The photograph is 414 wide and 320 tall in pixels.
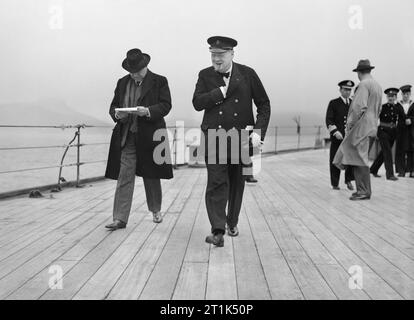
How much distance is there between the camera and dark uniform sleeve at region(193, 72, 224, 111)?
12.0ft

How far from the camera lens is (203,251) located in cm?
357

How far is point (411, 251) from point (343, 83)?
3.88m

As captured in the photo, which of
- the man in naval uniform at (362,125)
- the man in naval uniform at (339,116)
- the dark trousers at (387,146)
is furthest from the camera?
the dark trousers at (387,146)

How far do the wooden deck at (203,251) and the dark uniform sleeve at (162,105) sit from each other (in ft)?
3.06

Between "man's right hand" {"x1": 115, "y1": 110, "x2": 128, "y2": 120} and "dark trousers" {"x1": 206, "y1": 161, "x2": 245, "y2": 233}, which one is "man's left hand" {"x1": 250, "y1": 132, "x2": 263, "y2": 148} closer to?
"dark trousers" {"x1": 206, "y1": 161, "x2": 245, "y2": 233}

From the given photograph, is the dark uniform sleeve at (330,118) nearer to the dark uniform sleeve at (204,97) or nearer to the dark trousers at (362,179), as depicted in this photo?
the dark trousers at (362,179)

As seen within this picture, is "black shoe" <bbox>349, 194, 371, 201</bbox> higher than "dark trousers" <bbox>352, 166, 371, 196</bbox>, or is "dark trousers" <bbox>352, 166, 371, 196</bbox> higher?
"dark trousers" <bbox>352, 166, 371, 196</bbox>

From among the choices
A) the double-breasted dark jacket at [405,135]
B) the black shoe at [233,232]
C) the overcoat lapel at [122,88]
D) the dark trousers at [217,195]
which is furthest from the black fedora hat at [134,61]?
the double-breasted dark jacket at [405,135]

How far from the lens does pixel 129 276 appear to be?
2914 millimetres

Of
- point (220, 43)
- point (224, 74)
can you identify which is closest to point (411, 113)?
point (224, 74)

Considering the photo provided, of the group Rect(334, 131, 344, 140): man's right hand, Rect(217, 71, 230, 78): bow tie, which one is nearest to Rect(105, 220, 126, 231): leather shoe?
Rect(217, 71, 230, 78): bow tie

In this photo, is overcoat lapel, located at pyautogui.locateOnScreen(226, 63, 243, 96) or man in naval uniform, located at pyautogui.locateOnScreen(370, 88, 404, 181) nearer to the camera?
overcoat lapel, located at pyautogui.locateOnScreen(226, 63, 243, 96)

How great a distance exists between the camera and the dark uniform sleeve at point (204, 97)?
3652 millimetres

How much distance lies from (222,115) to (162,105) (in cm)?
81
